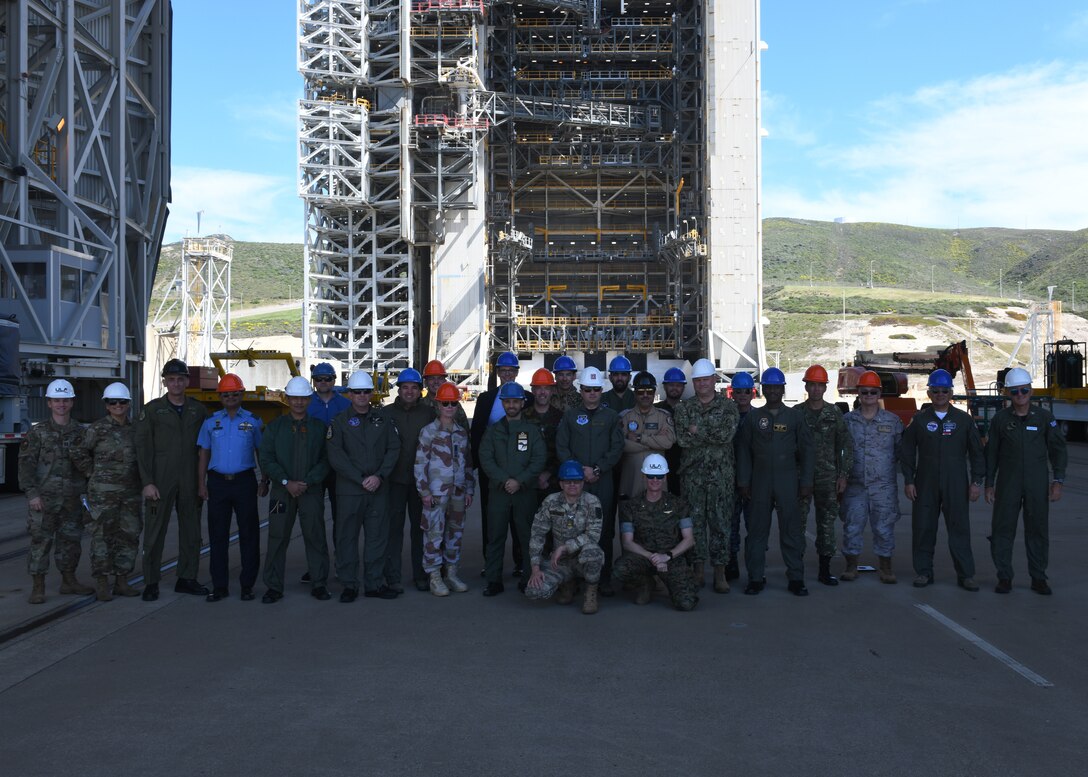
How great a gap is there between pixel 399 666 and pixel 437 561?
6.48 feet

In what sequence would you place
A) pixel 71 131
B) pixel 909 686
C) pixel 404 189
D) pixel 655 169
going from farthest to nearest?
1. pixel 655 169
2. pixel 404 189
3. pixel 71 131
4. pixel 909 686

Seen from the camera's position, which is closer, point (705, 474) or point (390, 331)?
point (705, 474)

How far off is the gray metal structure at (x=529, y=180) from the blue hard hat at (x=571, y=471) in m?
26.9

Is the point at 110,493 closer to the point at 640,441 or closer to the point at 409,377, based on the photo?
the point at 409,377

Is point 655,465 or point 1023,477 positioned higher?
point 655,465

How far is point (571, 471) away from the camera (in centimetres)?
687

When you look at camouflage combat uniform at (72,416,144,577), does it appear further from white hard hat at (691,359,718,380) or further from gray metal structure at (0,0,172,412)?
gray metal structure at (0,0,172,412)

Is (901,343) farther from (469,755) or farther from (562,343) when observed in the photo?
(469,755)

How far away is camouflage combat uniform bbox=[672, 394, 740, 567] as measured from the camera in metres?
7.35

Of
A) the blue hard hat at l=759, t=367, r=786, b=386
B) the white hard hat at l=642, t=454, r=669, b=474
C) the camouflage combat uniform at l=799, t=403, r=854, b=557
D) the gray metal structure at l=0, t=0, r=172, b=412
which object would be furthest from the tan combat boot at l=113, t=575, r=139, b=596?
the gray metal structure at l=0, t=0, r=172, b=412

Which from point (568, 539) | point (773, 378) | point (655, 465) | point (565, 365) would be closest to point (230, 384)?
point (565, 365)

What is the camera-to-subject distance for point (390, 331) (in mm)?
35750

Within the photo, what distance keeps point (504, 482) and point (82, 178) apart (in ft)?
60.3

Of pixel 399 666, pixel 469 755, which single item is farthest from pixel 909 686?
pixel 399 666
